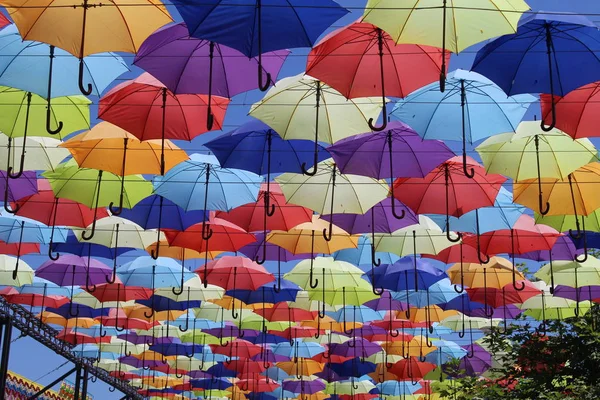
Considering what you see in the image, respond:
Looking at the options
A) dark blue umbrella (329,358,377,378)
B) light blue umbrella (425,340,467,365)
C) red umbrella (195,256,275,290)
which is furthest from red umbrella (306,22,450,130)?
dark blue umbrella (329,358,377,378)

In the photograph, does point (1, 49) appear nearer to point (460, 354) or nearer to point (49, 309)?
point (49, 309)

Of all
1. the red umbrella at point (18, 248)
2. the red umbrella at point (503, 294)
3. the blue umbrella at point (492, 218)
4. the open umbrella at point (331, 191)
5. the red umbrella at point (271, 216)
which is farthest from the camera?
the red umbrella at point (503, 294)

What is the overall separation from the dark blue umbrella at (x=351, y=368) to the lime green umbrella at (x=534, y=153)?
40.5 feet

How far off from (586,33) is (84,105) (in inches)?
231

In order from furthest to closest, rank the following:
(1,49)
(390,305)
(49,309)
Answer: (49,309), (390,305), (1,49)

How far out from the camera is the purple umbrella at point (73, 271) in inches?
603

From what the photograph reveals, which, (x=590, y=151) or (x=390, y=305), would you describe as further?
(x=390, y=305)

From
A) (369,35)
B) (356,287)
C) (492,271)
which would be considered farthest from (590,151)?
(356,287)

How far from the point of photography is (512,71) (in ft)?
26.6

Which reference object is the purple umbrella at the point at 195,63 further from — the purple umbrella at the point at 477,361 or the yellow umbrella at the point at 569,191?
the purple umbrella at the point at 477,361

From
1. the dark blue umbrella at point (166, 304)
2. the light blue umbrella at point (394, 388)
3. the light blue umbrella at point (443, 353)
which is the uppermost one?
the dark blue umbrella at point (166, 304)

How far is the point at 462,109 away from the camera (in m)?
9.15

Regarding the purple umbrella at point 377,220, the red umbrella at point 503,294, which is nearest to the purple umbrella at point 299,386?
the red umbrella at point 503,294

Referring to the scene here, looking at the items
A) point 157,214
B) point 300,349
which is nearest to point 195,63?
point 157,214
